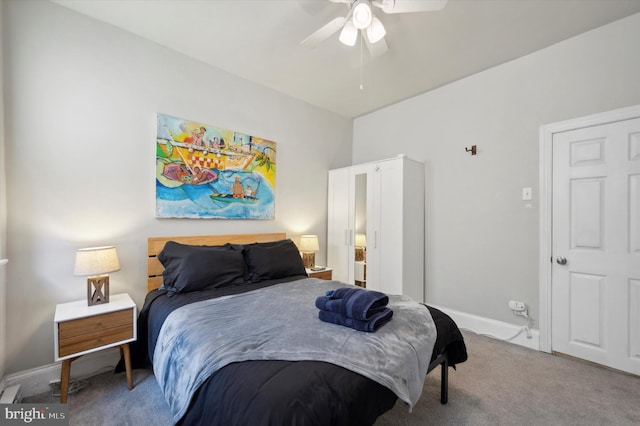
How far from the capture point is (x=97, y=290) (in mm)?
2070

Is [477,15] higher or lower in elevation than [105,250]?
higher

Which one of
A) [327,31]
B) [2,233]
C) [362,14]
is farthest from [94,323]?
[362,14]

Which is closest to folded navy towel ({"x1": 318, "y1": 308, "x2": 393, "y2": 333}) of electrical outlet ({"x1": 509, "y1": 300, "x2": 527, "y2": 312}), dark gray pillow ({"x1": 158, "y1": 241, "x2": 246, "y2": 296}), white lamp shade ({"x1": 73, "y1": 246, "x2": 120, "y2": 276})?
dark gray pillow ({"x1": 158, "y1": 241, "x2": 246, "y2": 296})

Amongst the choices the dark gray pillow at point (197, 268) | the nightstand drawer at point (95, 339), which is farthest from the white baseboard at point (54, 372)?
the dark gray pillow at point (197, 268)

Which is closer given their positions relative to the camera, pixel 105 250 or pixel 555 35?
pixel 105 250

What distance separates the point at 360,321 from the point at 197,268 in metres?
1.47

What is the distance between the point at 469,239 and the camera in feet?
10.5

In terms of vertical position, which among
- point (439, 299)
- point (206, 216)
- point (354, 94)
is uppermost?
point (354, 94)

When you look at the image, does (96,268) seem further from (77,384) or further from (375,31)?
(375,31)

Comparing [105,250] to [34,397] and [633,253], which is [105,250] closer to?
[34,397]

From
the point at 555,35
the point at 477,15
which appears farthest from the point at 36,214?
the point at 555,35

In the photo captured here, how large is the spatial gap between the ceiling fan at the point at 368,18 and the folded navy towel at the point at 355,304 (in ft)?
5.75

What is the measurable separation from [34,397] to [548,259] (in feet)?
14.2

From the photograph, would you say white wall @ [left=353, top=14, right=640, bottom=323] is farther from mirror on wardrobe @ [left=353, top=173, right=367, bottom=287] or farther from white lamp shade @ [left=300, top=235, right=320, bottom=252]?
white lamp shade @ [left=300, top=235, right=320, bottom=252]
